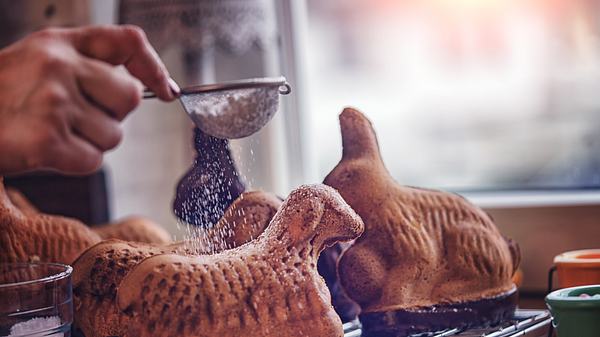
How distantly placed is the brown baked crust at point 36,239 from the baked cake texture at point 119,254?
103 mm

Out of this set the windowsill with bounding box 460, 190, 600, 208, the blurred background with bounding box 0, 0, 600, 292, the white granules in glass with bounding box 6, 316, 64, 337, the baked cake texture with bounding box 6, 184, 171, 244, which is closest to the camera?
the white granules in glass with bounding box 6, 316, 64, 337

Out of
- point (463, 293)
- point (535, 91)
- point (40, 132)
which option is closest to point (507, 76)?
point (535, 91)

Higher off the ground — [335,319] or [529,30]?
[529,30]

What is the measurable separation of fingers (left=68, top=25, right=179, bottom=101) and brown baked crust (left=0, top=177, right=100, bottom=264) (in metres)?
0.22

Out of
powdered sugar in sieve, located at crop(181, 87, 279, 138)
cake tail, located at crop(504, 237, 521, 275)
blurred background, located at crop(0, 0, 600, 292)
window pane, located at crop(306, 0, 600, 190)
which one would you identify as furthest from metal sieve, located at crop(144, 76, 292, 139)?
window pane, located at crop(306, 0, 600, 190)

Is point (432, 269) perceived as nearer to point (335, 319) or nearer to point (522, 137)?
point (335, 319)

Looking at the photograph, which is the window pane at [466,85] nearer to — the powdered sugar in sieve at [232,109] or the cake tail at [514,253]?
the cake tail at [514,253]

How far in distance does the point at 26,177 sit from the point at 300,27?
2.04 ft

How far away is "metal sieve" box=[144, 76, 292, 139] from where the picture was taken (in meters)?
0.92

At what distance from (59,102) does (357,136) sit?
0.34 metres

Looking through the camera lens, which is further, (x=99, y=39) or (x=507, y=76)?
(x=507, y=76)

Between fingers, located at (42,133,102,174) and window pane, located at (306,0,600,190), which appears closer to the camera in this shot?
fingers, located at (42,133,102,174)

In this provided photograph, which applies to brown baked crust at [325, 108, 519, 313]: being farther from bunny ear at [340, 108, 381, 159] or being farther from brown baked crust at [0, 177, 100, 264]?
brown baked crust at [0, 177, 100, 264]

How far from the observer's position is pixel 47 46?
2.39 feet
